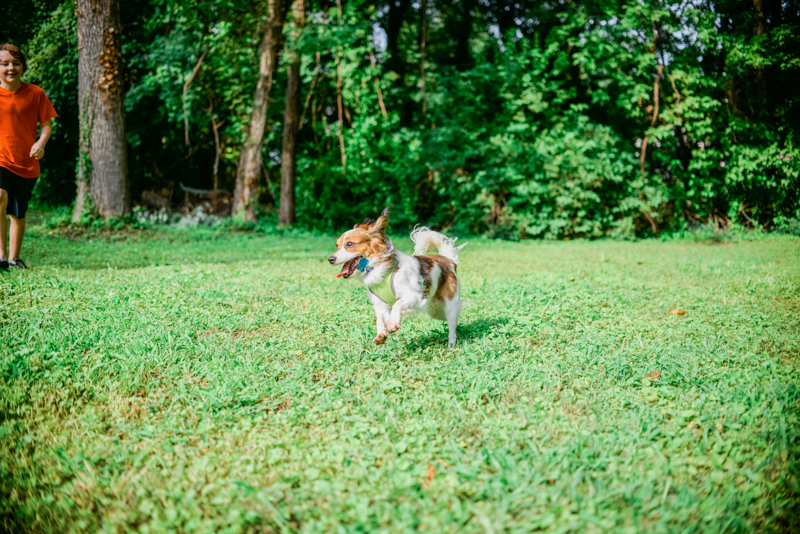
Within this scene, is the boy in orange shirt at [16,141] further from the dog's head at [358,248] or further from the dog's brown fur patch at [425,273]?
the dog's brown fur patch at [425,273]

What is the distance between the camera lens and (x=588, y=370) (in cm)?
372

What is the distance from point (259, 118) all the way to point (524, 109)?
725 cm

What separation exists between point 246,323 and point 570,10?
1406 centimetres

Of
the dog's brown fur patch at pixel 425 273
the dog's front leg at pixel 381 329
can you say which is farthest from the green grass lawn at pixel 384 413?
the dog's brown fur patch at pixel 425 273

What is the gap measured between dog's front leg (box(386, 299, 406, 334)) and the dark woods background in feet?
35.3

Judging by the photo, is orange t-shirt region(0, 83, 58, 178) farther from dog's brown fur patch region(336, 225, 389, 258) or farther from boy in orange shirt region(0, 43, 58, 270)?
dog's brown fur patch region(336, 225, 389, 258)

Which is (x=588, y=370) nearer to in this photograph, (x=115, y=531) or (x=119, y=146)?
(x=115, y=531)

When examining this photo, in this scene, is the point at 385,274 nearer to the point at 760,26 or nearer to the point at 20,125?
the point at 20,125

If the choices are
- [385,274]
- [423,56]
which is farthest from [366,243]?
[423,56]

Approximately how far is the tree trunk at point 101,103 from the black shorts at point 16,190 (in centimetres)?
462

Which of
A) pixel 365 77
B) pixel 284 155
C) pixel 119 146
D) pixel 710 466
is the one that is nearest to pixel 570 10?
pixel 365 77

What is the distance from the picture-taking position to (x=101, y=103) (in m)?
10.2

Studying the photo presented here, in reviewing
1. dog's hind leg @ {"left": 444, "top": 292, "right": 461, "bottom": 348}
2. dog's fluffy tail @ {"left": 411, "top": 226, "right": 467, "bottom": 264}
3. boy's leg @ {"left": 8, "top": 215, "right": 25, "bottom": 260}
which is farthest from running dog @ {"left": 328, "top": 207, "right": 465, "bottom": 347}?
boy's leg @ {"left": 8, "top": 215, "right": 25, "bottom": 260}

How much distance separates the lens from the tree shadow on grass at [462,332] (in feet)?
14.5
